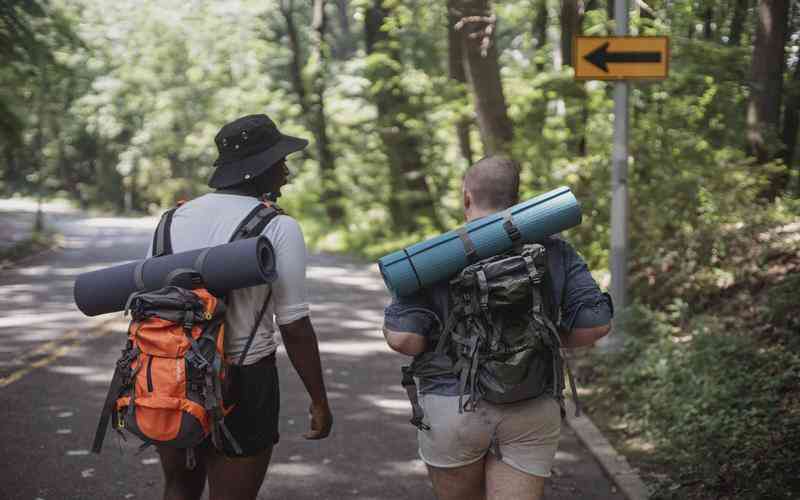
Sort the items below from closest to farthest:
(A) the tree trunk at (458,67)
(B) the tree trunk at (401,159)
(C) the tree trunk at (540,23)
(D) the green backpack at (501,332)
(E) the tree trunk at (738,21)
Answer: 1. (D) the green backpack at (501,332)
2. (E) the tree trunk at (738,21)
3. (C) the tree trunk at (540,23)
4. (A) the tree trunk at (458,67)
5. (B) the tree trunk at (401,159)

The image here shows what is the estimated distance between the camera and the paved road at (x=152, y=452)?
6129 mm

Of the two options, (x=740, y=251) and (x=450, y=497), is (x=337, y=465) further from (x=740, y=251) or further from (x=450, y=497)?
(x=740, y=251)

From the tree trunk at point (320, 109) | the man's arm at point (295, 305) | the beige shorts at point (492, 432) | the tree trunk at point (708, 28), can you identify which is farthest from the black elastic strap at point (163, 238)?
the tree trunk at point (320, 109)

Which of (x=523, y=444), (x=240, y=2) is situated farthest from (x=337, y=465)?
(x=240, y=2)

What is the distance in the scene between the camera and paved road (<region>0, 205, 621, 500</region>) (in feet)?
20.1

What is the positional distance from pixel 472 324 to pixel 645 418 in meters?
4.60

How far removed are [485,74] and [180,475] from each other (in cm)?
1069

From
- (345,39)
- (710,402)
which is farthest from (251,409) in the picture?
(345,39)

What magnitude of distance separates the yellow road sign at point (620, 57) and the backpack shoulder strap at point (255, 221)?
19.2ft

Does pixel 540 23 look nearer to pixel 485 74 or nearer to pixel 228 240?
pixel 485 74

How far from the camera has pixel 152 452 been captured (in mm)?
6871

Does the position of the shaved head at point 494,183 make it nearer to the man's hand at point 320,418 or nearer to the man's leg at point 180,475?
the man's hand at point 320,418

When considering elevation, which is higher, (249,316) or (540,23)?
(249,316)

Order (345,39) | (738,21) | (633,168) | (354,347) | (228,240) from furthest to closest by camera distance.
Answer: (345,39) < (738,21) < (633,168) < (354,347) < (228,240)
